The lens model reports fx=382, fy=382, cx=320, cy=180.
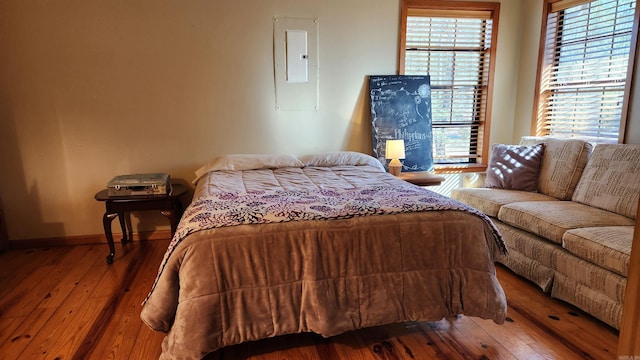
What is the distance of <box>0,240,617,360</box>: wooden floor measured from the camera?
1912 mm

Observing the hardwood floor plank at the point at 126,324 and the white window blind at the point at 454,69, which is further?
the white window blind at the point at 454,69

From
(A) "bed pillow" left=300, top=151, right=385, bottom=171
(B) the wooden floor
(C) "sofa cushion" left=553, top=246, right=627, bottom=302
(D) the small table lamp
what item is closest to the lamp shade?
(D) the small table lamp

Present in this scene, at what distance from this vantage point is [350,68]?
3.69 meters

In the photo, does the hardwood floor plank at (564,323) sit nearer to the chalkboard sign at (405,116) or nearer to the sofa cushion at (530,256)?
the sofa cushion at (530,256)

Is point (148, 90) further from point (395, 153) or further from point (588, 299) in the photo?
point (588, 299)

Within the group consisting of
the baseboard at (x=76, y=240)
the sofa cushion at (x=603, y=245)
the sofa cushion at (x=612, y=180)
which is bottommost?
the baseboard at (x=76, y=240)

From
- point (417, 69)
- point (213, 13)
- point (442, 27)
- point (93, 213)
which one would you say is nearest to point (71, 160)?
point (93, 213)

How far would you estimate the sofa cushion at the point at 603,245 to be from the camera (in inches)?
79.7

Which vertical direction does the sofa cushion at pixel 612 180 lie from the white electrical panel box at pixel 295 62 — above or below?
below

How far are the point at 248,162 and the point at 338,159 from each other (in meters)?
0.79

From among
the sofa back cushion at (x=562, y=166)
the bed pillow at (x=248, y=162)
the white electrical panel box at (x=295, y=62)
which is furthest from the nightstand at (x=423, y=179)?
the white electrical panel box at (x=295, y=62)

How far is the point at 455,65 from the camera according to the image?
3977mm

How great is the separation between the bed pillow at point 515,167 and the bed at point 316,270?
5.17 feet

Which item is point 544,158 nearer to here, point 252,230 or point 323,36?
point 323,36
